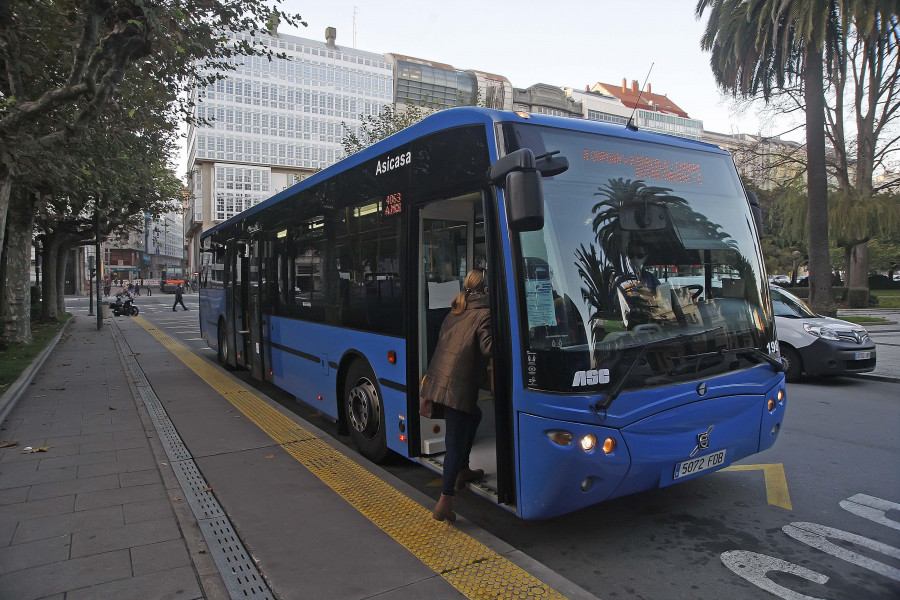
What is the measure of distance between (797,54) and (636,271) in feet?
68.8

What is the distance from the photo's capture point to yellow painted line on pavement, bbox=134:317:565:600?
3.26 metres

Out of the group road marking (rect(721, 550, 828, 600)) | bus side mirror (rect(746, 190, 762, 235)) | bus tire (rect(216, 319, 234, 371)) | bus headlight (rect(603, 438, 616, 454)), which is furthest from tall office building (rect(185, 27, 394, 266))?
road marking (rect(721, 550, 828, 600))

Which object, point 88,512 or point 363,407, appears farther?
point 363,407

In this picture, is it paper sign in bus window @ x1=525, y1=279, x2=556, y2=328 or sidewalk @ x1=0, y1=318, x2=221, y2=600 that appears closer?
sidewalk @ x1=0, y1=318, x2=221, y2=600

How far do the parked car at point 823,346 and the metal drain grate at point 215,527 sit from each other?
847cm

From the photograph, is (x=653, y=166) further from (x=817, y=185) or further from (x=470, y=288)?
(x=817, y=185)

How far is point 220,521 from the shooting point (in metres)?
4.18

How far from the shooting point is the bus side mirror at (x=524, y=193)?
3.28 meters

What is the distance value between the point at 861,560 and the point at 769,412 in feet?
3.46

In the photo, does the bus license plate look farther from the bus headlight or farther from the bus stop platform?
the bus stop platform

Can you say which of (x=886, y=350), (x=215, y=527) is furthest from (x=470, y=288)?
(x=886, y=350)

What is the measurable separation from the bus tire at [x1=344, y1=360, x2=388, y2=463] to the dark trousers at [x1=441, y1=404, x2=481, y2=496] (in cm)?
128

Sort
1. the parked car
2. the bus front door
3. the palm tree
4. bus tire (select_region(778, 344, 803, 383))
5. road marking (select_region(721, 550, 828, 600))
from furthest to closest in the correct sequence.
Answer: the palm tree, bus tire (select_region(778, 344, 803, 383)), the parked car, the bus front door, road marking (select_region(721, 550, 828, 600))

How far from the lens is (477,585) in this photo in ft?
10.7
